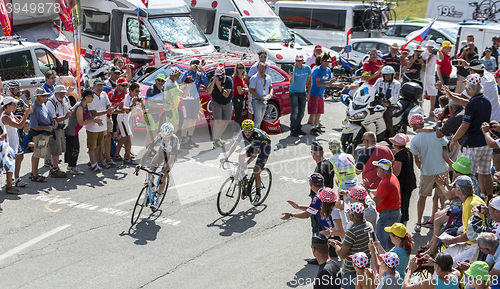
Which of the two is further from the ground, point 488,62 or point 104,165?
point 488,62

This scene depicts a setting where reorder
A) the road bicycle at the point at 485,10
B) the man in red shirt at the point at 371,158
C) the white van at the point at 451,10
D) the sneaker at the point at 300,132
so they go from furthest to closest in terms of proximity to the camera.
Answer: the white van at the point at 451,10
the road bicycle at the point at 485,10
the sneaker at the point at 300,132
the man in red shirt at the point at 371,158

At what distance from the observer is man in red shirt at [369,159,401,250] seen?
680cm

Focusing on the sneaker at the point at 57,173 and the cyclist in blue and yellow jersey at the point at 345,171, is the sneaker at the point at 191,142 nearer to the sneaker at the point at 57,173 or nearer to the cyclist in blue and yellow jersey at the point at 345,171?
the sneaker at the point at 57,173

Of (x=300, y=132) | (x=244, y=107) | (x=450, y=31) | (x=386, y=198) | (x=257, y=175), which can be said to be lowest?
(x=300, y=132)

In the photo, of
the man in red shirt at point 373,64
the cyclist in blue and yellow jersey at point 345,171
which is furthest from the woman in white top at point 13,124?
the man in red shirt at point 373,64

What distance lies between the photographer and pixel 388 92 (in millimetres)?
11750

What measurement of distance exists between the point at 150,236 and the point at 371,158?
140 inches

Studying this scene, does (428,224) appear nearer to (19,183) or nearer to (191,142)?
(191,142)

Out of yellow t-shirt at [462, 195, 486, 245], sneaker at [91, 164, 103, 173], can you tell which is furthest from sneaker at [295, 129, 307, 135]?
yellow t-shirt at [462, 195, 486, 245]

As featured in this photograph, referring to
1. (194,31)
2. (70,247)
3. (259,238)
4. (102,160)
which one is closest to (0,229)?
(70,247)

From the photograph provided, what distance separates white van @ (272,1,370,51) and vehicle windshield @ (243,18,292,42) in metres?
4.92

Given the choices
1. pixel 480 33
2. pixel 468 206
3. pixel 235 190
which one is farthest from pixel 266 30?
pixel 468 206

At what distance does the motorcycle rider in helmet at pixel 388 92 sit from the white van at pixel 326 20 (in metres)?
11.3

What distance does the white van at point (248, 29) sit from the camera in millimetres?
17312
